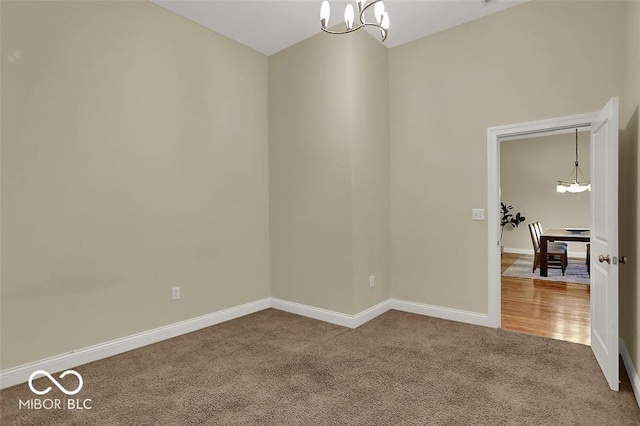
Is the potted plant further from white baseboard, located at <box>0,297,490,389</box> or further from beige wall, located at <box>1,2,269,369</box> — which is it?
beige wall, located at <box>1,2,269,369</box>

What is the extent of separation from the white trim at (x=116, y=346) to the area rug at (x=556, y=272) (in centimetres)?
502

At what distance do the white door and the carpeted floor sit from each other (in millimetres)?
232

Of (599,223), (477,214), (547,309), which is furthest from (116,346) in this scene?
(547,309)

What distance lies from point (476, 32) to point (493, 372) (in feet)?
10.7

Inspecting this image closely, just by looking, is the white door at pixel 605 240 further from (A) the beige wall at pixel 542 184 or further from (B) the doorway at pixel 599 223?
(A) the beige wall at pixel 542 184

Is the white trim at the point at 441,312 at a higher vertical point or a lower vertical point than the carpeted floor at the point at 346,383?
higher

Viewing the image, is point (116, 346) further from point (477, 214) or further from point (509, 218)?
point (509, 218)

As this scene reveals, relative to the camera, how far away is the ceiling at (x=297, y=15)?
3.36m

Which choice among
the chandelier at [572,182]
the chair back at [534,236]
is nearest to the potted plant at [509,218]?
the chandelier at [572,182]

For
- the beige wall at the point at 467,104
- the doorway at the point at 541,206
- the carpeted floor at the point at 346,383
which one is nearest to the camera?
the carpeted floor at the point at 346,383

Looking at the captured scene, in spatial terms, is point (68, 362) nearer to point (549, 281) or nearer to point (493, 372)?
point (493, 372)

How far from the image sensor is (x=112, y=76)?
9.92 ft

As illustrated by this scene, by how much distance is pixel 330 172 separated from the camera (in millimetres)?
3854

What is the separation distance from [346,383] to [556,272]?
577 centimetres
